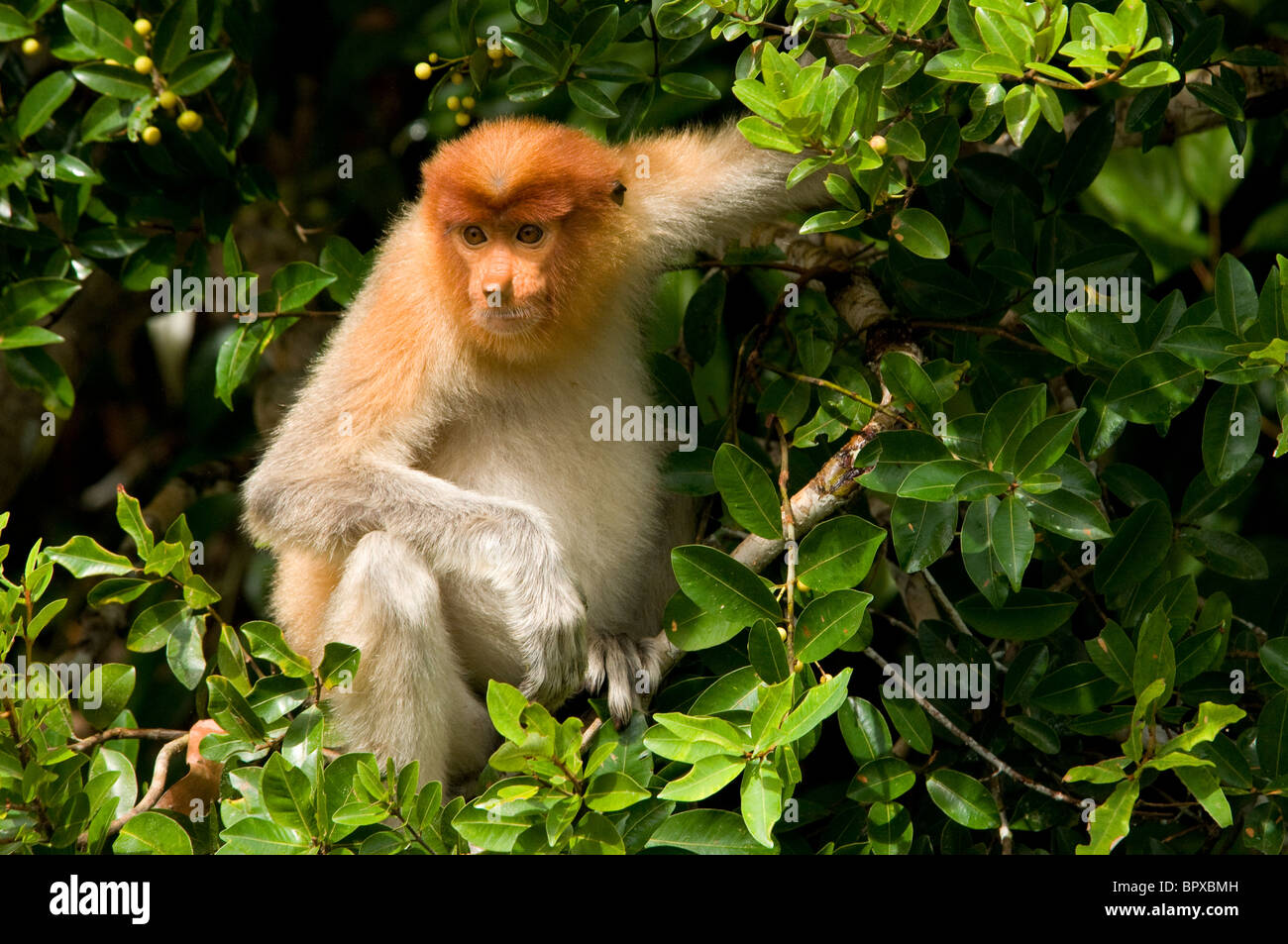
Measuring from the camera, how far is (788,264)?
12.6ft

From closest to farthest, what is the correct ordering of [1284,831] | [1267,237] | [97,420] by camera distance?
1. [1284,831]
2. [1267,237]
3. [97,420]

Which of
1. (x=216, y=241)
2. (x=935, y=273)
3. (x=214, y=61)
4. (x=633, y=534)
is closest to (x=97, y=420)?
(x=216, y=241)

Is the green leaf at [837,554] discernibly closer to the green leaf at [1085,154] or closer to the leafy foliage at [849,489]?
the leafy foliage at [849,489]

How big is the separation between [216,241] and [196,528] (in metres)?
1.55

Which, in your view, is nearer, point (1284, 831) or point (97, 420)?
point (1284, 831)

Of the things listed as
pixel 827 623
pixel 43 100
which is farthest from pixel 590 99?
pixel 43 100

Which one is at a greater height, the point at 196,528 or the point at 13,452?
the point at 13,452

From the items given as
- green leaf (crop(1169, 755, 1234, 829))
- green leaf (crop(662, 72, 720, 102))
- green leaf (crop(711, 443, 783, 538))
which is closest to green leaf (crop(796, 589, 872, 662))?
green leaf (crop(711, 443, 783, 538))

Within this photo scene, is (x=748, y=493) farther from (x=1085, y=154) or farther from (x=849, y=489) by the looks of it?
(x=1085, y=154)

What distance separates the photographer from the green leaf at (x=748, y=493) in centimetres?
283

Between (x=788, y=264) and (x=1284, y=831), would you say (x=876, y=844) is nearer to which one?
(x=1284, y=831)

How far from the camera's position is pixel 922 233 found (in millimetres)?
2889

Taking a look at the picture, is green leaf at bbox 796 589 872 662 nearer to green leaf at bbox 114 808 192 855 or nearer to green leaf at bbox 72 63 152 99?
green leaf at bbox 114 808 192 855

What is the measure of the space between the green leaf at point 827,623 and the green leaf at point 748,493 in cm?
28
